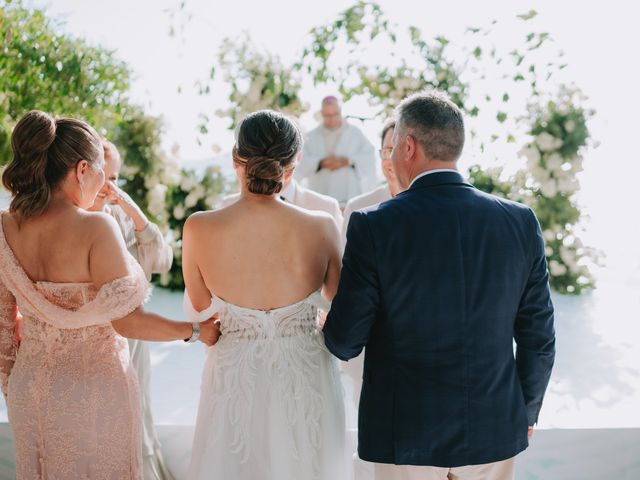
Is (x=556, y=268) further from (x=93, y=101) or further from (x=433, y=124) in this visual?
(x=433, y=124)

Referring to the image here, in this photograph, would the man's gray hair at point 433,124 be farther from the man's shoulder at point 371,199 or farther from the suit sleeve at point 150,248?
the man's shoulder at point 371,199

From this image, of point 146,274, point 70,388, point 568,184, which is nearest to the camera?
point 70,388

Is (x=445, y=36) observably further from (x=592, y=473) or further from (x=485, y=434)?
(x=485, y=434)

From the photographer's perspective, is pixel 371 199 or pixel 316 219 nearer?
pixel 316 219

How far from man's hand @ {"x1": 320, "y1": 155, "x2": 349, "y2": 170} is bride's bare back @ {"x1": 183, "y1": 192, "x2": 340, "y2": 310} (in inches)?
142

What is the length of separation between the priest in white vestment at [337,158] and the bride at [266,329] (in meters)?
3.62

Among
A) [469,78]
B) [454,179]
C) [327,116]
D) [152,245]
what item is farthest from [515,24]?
[454,179]

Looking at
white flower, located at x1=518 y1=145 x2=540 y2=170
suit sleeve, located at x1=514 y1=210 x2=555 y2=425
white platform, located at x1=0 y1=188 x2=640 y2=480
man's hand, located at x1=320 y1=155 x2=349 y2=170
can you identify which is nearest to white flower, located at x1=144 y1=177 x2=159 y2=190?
white platform, located at x1=0 y1=188 x2=640 y2=480

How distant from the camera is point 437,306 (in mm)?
2010

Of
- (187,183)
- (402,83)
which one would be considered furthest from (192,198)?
(402,83)

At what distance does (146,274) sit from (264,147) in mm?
1257

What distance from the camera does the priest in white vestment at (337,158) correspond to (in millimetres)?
6022

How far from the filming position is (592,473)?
3451 millimetres

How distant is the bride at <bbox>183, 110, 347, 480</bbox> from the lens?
230 cm
